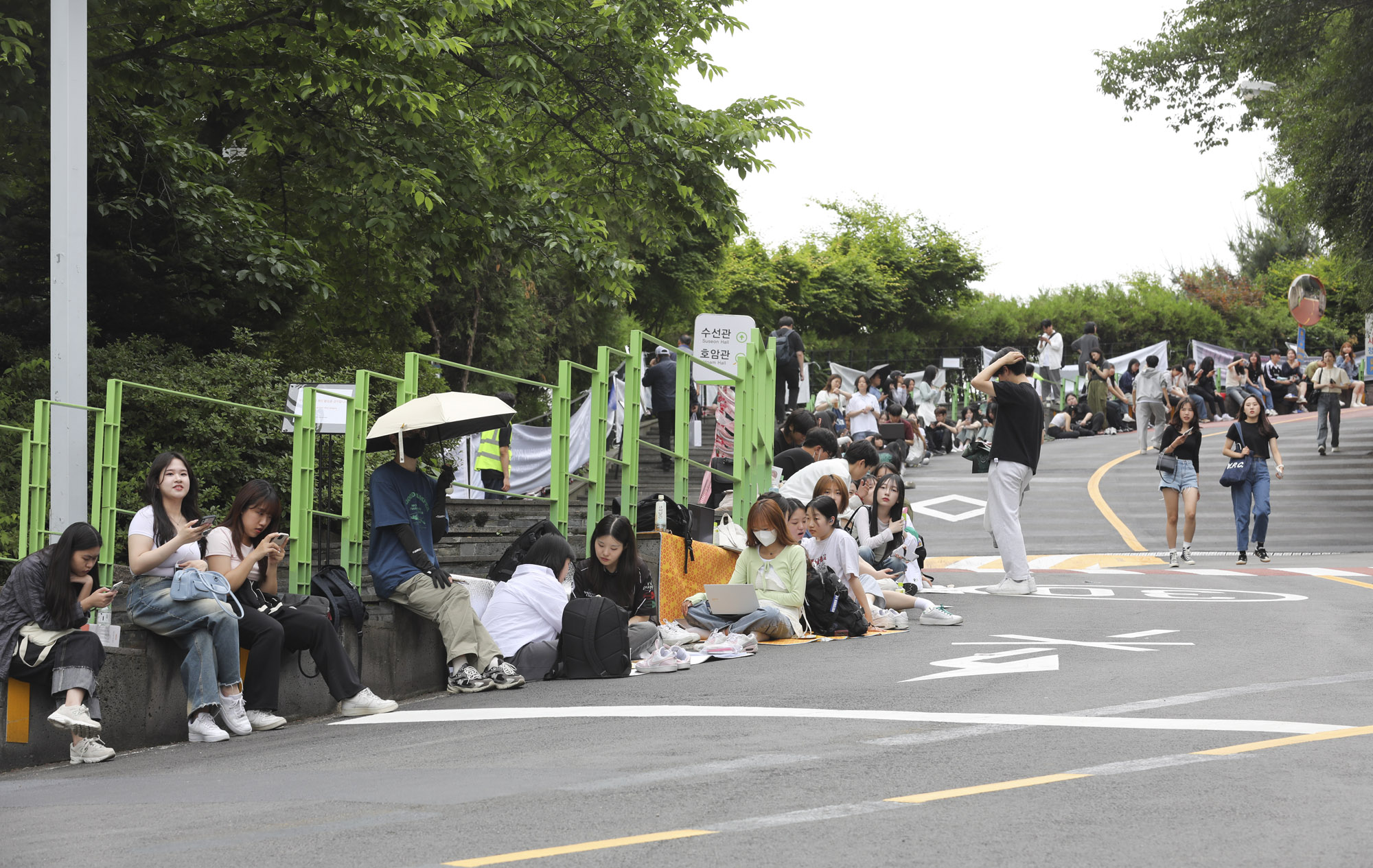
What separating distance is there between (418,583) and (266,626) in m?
1.19

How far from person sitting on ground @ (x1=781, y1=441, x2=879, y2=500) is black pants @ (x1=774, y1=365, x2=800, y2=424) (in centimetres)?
905

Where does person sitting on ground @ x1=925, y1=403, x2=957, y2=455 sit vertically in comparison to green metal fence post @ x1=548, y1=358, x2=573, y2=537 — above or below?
above

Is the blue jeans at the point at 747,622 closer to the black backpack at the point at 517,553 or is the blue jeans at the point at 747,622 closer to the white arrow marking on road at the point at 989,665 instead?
the black backpack at the point at 517,553

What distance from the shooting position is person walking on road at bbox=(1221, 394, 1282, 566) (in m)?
17.1

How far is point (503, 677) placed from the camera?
9219 millimetres

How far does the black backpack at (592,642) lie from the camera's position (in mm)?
9508

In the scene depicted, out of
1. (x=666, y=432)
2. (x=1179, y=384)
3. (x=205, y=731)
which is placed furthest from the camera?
(x=1179, y=384)

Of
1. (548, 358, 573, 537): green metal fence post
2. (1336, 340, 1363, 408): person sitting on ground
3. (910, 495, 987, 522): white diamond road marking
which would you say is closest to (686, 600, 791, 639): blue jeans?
(548, 358, 573, 537): green metal fence post

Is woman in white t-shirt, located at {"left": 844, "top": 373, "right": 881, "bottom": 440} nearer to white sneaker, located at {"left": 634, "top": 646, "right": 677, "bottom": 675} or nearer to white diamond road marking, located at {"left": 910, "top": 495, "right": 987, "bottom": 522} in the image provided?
white diamond road marking, located at {"left": 910, "top": 495, "right": 987, "bottom": 522}

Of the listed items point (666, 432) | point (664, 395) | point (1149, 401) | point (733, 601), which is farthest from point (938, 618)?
point (1149, 401)

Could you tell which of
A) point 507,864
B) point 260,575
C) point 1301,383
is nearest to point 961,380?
point 1301,383

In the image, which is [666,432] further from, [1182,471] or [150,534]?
[150,534]

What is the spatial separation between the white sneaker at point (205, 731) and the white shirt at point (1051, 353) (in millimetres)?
27806

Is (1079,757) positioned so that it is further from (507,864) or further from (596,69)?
(596,69)
